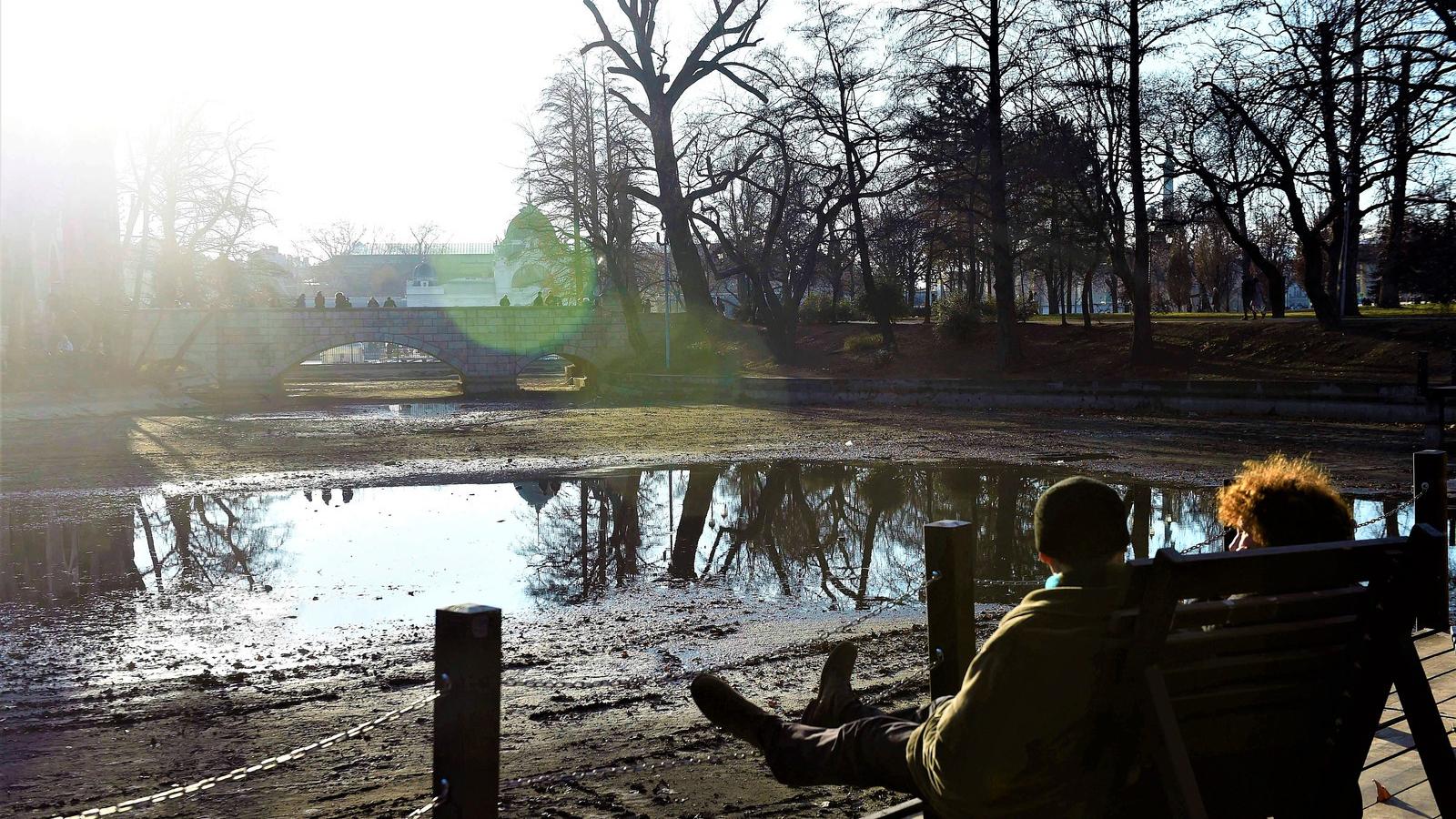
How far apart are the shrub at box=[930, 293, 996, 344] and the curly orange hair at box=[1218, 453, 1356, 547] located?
106 ft

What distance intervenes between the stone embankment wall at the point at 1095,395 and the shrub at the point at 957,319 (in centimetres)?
630

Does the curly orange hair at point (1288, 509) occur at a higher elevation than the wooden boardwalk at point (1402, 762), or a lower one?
higher

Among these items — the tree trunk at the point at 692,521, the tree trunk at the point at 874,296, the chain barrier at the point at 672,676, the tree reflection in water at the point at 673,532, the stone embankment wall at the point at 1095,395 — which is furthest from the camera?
the tree trunk at the point at 874,296

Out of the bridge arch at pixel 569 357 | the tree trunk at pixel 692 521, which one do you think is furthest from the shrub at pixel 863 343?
the tree trunk at pixel 692 521

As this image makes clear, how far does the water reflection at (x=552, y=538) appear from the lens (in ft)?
29.7

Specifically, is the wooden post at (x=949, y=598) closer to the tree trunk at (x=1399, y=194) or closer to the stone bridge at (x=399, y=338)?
the tree trunk at (x=1399, y=194)

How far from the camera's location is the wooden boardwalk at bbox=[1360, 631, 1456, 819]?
3.78 m

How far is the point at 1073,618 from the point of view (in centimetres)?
266

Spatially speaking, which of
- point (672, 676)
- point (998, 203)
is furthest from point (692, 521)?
point (998, 203)

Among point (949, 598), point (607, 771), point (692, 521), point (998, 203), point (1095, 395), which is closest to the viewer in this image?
point (949, 598)

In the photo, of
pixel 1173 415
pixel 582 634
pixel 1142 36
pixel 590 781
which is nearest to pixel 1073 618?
pixel 590 781

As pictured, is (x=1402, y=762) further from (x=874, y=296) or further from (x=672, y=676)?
(x=874, y=296)

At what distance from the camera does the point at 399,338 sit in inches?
1892

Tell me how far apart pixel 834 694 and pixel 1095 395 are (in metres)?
23.0
